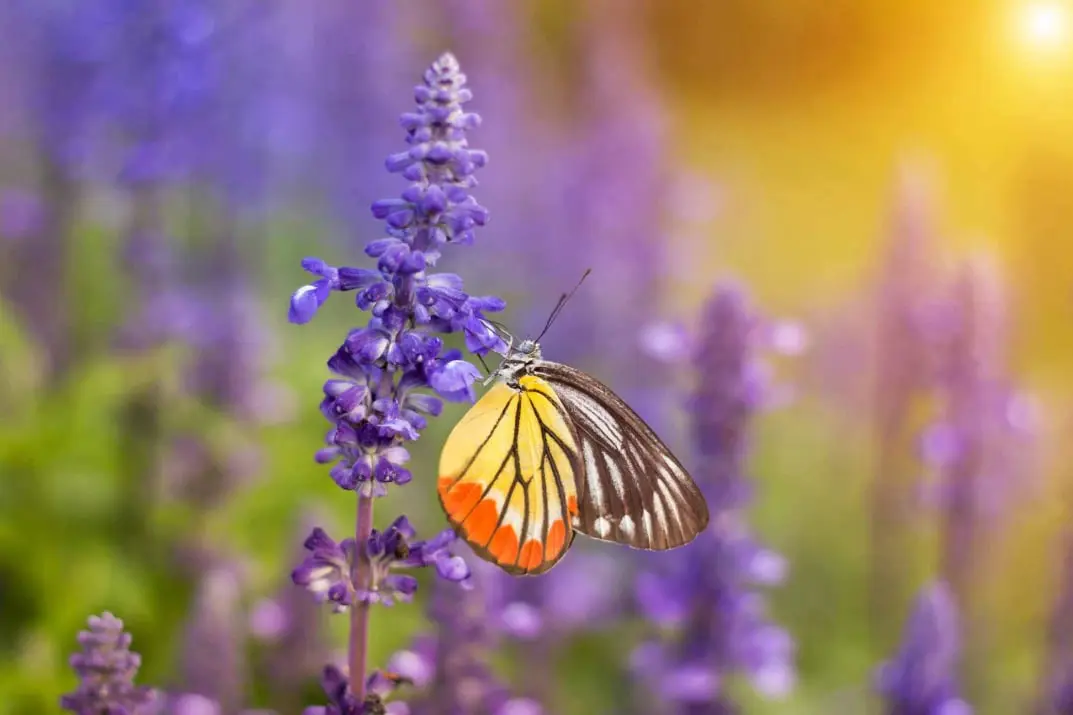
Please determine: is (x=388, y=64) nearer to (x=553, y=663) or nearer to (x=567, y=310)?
(x=567, y=310)

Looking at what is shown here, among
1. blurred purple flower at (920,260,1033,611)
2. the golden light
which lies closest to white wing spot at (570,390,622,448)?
blurred purple flower at (920,260,1033,611)

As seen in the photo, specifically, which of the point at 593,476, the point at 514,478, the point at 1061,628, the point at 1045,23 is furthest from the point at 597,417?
the point at 1045,23

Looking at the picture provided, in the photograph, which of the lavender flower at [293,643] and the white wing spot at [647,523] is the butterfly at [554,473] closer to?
the white wing spot at [647,523]

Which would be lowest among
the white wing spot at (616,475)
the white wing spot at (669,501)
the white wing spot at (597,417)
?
the white wing spot at (669,501)

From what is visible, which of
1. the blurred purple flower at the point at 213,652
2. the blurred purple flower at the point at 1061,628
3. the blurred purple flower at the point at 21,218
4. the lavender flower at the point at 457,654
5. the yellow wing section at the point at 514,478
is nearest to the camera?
the yellow wing section at the point at 514,478

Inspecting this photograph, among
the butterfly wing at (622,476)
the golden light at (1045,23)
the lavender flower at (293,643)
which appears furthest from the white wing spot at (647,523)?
the golden light at (1045,23)

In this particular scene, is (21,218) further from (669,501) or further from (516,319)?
(669,501)

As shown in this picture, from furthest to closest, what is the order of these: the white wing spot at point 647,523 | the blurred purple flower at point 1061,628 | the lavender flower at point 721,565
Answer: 1. the blurred purple flower at point 1061,628
2. the lavender flower at point 721,565
3. the white wing spot at point 647,523
